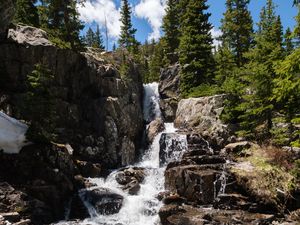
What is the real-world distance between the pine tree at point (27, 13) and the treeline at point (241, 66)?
18.2m

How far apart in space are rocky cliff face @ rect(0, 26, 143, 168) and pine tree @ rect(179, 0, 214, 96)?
26.0ft

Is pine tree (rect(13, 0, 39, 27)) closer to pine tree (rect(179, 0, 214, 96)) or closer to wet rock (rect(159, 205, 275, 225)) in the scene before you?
pine tree (rect(179, 0, 214, 96))

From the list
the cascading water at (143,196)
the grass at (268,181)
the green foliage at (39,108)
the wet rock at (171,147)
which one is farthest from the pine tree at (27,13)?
the grass at (268,181)

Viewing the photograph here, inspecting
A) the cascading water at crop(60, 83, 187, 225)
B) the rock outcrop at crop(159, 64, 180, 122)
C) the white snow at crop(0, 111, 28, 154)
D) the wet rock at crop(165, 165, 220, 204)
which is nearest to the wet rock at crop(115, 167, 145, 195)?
the cascading water at crop(60, 83, 187, 225)

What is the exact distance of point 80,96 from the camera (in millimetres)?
33406

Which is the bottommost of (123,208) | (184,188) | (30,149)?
(123,208)

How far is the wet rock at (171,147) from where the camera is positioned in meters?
30.8

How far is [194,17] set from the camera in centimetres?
4094

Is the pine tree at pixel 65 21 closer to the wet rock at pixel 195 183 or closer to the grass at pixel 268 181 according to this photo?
the wet rock at pixel 195 183

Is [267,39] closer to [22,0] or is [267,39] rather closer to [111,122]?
[111,122]

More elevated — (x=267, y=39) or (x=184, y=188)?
(x=267, y=39)

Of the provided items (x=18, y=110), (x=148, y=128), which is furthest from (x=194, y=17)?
(x=18, y=110)

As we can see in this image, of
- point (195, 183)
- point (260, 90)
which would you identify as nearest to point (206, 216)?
point (195, 183)

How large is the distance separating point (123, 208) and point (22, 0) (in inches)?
1137
